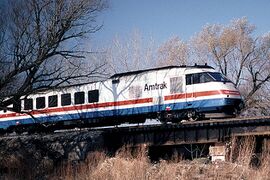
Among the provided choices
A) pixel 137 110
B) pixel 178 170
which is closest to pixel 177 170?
pixel 178 170

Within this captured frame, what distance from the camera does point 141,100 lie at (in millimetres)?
22578

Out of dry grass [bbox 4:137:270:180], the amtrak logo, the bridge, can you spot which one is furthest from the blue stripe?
dry grass [bbox 4:137:270:180]

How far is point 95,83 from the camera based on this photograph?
24.8 metres

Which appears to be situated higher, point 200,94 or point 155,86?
point 155,86

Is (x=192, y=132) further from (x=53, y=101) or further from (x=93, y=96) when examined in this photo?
(x=53, y=101)

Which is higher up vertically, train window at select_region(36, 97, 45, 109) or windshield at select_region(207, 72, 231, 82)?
windshield at select_region(207, 72, 231, 82)

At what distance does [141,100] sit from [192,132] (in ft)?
14.6

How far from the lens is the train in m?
20.5

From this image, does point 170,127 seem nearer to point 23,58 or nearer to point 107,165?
point 107,165

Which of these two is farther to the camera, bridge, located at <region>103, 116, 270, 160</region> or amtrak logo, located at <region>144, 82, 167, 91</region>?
amtrak logo, located at <region>144, 82, 167, 91</region>

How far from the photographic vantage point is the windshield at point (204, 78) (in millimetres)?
20891

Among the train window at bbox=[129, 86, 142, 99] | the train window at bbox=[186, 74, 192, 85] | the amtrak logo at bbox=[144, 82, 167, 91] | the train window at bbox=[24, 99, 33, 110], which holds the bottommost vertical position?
the train window at bbox=[24, 99, 33, 110]

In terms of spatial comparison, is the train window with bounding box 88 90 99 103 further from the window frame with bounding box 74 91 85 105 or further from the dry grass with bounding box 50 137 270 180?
the dry grass with bounding box 50 137 270 180

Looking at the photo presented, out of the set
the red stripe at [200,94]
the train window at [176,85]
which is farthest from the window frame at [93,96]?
the train window at [176,85]
